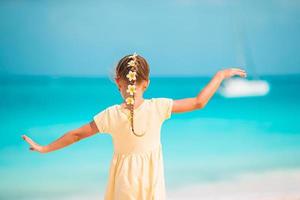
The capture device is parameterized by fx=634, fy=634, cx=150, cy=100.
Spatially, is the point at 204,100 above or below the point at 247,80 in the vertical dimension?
below

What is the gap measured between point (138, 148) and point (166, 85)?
449 cm

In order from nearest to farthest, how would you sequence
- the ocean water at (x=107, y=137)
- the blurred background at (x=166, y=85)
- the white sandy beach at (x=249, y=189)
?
the white sandy beach at (x=249, y=189), the ocean water at (x=107, y=137), the blurred background at (x=166, y=85)

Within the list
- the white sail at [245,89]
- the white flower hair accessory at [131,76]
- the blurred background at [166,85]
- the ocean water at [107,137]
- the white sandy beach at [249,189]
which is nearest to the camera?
the white flower hair accessory at [131,76]

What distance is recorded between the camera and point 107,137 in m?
3.96

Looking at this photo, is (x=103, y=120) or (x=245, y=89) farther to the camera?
(x=245, y=89)

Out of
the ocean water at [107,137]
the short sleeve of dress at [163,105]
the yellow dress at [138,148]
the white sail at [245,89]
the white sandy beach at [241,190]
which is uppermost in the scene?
the white sail at [245,89]

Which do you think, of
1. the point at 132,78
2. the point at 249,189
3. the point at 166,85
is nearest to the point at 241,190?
the point at 249,189

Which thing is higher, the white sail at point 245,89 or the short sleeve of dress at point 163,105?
the white sail at point 245,89

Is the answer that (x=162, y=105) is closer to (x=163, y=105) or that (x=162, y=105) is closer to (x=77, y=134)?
(x=163, y=105)

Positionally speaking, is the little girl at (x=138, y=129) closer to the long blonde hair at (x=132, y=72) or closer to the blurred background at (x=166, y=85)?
the long blonde hair at (x=132, y=72)

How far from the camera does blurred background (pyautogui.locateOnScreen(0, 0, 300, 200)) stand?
341cm

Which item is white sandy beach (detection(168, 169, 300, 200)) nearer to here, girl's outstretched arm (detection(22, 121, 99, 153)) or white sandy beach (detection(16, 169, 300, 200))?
white sandy beach (detection(16, 169, 300, 200))

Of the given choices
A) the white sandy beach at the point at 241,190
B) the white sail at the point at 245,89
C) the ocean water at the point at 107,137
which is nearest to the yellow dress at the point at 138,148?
the white sandy beach at the point at 241,190

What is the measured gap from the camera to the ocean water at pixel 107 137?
129 inches
